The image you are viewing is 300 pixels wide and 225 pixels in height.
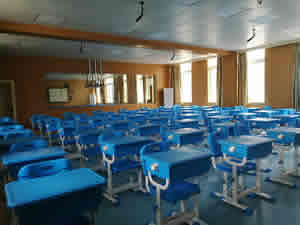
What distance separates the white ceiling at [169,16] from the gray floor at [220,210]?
4.01m

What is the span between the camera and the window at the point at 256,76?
34.0ft

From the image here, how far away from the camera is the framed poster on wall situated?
572 inches

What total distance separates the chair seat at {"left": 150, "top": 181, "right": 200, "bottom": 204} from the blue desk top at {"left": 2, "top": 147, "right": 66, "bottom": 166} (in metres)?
1.16

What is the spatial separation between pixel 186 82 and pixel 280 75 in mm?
5873

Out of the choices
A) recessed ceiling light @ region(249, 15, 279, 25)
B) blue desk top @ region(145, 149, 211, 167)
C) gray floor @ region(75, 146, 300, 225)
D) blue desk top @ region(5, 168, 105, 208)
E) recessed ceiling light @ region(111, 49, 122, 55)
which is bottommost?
gray floor @ region(75, 146, 300, 225)

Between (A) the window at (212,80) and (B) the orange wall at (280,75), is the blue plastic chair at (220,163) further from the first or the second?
(A) the window at (212,80)

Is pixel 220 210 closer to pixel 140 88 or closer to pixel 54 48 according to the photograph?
pixel 54 48

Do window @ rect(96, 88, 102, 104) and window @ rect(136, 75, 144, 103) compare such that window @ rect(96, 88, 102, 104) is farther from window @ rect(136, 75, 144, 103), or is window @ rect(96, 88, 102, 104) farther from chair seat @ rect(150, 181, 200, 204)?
chair seat @ rect(150, 181, 200, 204)

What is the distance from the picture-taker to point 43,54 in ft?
34.0

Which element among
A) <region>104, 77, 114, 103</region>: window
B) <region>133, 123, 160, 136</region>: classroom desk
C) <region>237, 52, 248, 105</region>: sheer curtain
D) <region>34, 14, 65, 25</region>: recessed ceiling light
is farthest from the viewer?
<region>104, 77, 114, 103</region>: window

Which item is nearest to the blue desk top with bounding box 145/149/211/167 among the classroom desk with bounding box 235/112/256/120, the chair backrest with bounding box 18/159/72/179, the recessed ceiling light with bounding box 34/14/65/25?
the chair backrest with bounding box 18/159/72/179

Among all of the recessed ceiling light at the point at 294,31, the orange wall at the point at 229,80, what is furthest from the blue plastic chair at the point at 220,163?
the orange wall at the point at 229,80

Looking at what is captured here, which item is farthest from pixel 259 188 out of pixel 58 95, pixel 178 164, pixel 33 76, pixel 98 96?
pixel 58 95

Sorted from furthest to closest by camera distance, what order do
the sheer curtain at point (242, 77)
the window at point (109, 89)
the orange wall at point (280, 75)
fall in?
the window at point (109, 89)
the sheer curtain at point (242, 77)
the orange wall at point (280, 75)
